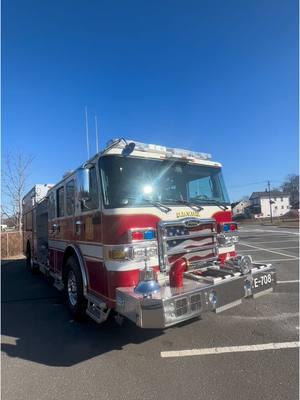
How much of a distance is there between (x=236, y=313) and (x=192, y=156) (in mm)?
2706

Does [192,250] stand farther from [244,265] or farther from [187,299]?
[187,299]

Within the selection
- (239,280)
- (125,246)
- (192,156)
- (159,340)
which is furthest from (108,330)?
(192,156)

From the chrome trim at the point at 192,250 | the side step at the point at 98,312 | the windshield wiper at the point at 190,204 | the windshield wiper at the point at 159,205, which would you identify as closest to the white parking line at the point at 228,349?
the side step at the point at 98,312

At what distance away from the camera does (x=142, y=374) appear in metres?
3.22

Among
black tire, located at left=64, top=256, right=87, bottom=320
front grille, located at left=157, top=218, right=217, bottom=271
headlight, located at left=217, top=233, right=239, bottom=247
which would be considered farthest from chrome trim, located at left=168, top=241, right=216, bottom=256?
black tire, located at left=64, top=256, right=87, bottom=320

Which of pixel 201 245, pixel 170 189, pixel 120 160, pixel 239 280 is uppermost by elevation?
pixel 120 160

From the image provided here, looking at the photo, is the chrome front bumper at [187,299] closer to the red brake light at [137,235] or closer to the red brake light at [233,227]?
the red brake light at [137,235]

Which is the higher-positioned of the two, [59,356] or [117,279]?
[117,279]

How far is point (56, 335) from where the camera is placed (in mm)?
4465

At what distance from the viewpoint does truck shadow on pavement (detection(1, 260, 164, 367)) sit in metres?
3.81

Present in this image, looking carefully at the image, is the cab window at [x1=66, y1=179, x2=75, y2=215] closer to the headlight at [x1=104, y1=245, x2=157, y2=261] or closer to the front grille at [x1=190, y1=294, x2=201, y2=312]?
the headlight at [x1=104, y1=245, x2=157, y2=261]

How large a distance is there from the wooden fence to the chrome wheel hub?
47.2 ft

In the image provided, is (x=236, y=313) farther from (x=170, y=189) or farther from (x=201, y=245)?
(x=170, y=189)

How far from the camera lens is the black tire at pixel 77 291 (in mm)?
4680
